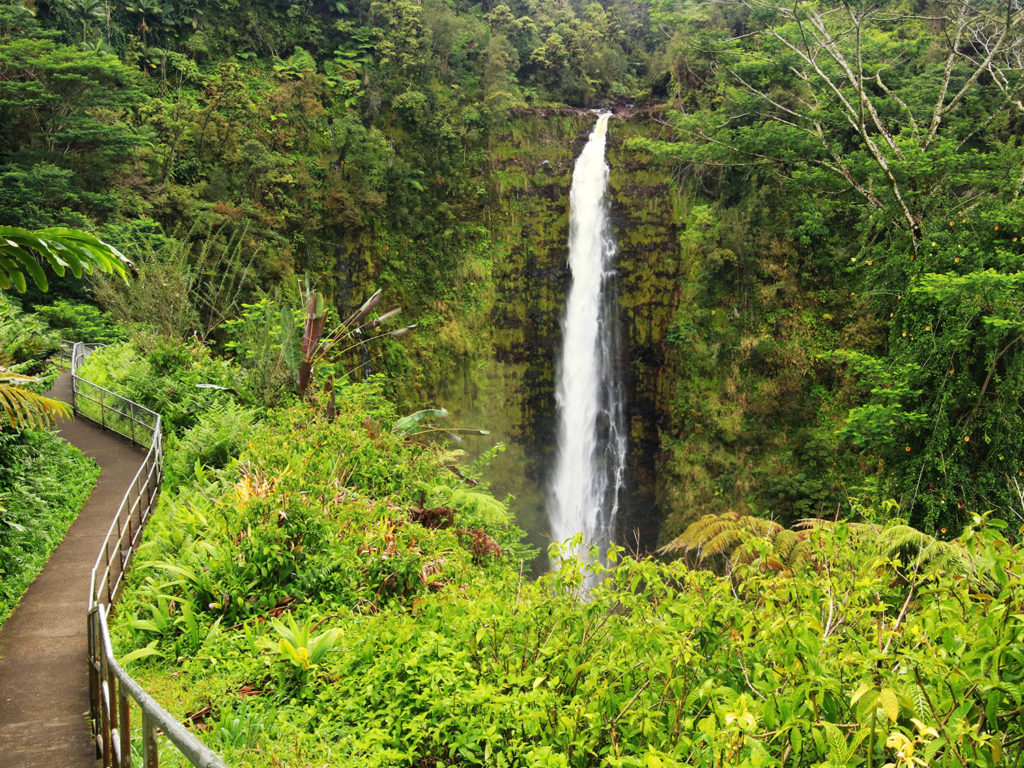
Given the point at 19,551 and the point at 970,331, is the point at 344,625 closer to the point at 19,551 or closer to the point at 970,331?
the point at 19,551

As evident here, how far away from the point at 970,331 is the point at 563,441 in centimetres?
1341

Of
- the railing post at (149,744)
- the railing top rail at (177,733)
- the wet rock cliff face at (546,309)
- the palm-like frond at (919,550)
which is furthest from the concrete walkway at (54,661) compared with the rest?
the wet rock cliff face at (546,309)

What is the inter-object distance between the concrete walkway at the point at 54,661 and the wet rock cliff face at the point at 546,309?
48.0 feet

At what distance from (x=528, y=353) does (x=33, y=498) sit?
55.0ft

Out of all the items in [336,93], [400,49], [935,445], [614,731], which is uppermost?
[400,49]

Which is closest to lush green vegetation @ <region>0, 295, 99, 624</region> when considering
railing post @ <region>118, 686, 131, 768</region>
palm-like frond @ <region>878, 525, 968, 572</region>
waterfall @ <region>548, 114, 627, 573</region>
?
railing post @ <region>118, 686, 131, 768</region>

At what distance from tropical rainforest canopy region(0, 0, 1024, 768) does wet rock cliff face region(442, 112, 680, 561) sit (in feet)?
0.49

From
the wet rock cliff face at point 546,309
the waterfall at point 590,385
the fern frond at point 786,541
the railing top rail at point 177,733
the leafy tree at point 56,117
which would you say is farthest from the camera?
the wet rock cliff face at point 546,309

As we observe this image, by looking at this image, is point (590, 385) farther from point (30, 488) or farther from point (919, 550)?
point (919, 550)

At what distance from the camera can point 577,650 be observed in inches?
146

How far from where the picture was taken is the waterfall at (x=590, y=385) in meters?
21.5

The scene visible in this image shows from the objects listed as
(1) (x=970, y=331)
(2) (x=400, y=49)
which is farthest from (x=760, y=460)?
(2) (x=400, y=49)

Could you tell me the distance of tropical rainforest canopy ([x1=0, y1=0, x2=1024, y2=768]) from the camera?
3352mm

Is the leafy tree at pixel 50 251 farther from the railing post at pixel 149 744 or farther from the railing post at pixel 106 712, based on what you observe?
the railing post at pixel 149 744
